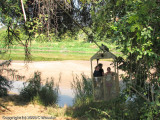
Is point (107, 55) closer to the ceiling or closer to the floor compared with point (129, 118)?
closer to the ceiling

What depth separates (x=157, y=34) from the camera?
312 cm

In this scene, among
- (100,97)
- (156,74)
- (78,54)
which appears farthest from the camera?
(78,54)

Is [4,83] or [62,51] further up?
[62,51]

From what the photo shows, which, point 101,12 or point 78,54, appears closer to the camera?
point 101,12

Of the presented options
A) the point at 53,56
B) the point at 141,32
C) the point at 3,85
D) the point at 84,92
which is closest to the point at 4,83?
the point at 3,85

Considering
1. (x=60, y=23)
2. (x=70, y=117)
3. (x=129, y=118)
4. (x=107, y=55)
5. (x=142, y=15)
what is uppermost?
(x=60, y=23)

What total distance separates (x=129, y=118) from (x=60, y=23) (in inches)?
202

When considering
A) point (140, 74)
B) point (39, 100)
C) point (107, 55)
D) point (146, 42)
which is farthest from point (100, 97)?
point (39, 100)

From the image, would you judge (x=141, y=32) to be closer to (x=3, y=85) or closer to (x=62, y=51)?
(x=3, y=85)

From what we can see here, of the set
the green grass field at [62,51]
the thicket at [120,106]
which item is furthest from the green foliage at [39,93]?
the green grass field at [62,51]

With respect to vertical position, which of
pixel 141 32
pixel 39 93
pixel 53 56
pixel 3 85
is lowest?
pixel 39 93

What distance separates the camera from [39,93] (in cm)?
752

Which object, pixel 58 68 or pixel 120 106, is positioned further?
pixel 58 68

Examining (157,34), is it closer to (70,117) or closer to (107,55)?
(107,55)
